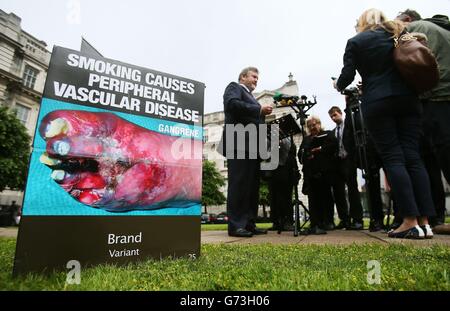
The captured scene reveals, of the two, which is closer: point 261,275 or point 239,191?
point 261,275

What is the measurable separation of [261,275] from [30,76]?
1280 inches

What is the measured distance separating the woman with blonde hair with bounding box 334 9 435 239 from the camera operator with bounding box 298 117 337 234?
4.46 ft

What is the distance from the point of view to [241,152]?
376 cm

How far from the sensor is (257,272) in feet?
4.25

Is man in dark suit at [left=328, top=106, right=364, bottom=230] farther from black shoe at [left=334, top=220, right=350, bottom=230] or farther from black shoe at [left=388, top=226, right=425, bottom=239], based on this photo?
black shoe at [left=388, top=226, right=425, bottom=239]

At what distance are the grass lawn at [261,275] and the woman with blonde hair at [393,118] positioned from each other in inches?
39.8

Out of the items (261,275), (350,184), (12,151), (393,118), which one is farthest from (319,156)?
(12,151)

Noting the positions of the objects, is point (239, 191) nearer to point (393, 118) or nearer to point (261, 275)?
point (393, 118)

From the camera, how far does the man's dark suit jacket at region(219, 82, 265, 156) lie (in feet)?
12.0

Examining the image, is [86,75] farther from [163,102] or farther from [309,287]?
[309,287]

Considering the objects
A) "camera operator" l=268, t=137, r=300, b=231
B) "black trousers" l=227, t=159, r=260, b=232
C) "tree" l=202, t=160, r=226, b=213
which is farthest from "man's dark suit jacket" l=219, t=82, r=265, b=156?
"tree" l=202, t=160, r=226, b=213

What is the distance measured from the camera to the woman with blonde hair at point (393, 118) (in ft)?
8.25

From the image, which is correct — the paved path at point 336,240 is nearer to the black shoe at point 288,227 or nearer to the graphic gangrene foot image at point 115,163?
the graphic gangrene foot image at point 115,163
